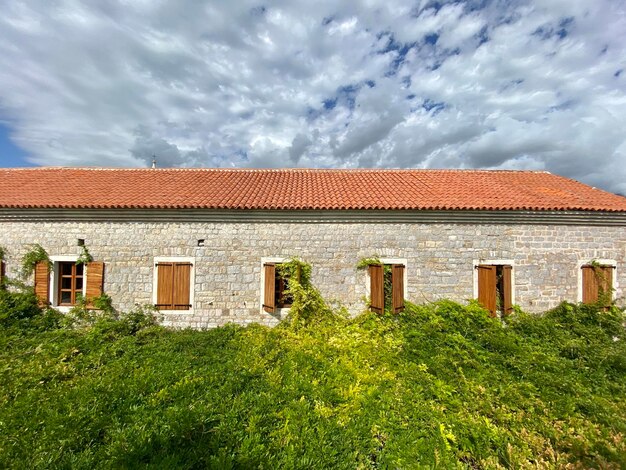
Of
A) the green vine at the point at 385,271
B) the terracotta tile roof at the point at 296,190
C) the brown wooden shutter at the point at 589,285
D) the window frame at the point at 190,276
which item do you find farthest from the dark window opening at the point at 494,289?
the window frame at the point at 190,276

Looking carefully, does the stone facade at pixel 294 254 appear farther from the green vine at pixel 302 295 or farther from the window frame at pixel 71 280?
the window frame at pixel 71 280

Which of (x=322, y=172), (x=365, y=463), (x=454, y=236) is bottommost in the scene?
(x=365, y=463)

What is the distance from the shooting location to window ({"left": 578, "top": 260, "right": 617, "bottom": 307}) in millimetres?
8641

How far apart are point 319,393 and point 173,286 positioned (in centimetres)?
551

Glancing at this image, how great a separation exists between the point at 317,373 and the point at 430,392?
2.14 m

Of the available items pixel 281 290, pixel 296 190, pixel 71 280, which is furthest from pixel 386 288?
pixel 71 280

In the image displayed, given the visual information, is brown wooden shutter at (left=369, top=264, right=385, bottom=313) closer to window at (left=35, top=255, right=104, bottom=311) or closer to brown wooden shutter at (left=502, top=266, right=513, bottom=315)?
brown wooden shutter at (left=502, top=266, right=513, bottom=315)

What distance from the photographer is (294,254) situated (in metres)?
8.69

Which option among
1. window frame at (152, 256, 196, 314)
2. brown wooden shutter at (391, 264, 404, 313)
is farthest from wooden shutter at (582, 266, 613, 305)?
window frame at (152, 256, 196, 314)

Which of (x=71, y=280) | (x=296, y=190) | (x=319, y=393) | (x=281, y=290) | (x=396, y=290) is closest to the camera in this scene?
(x=319, y=393)

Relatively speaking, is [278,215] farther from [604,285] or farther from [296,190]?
[604,285]

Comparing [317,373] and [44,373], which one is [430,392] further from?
[44,373]

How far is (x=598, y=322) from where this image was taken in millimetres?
8250

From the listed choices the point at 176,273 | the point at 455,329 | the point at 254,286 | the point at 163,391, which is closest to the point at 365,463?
the point at 163,391
